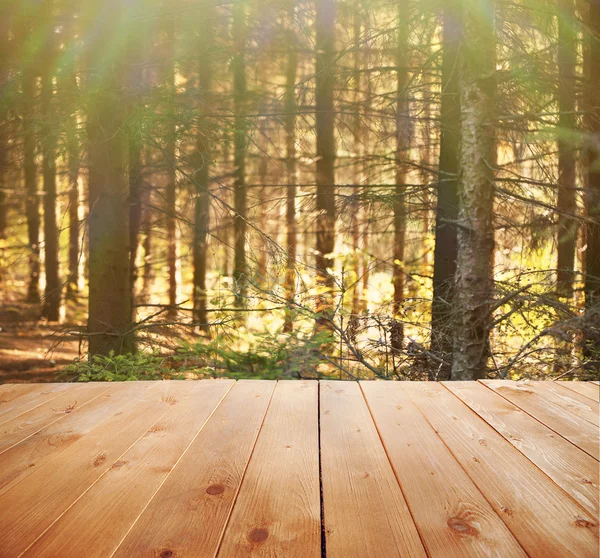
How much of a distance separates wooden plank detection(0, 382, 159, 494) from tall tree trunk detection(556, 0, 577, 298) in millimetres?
3791

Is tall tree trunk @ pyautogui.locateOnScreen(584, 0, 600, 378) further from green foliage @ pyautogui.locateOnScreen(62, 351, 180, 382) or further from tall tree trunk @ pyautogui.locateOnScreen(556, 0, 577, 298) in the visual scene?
green foliage @ pyautogui.locateOnScreen(62, 351, 180, 382)

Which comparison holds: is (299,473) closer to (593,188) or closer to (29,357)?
(593,188)

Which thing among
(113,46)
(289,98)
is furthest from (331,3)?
(113,46)

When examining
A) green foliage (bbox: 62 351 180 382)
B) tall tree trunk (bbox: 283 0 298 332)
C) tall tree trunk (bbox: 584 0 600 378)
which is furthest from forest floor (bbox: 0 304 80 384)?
tall tree trunk (bbox: 584 0 600 378)

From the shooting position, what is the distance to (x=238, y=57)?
577 cm

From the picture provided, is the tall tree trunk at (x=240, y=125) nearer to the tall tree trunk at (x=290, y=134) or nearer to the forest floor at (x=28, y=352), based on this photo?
the tall tree trunk at (x=290, y=134)

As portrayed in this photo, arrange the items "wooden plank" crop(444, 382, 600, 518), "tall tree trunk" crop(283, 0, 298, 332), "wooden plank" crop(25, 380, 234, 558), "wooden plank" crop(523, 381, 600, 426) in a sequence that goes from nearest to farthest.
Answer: "wooden plank" crop(25, 380, 234, 558), "wooden plank" crop(444, 382, 600, 518), "wooden plank" crop(523, 381, 600, 426), "tall tree trunk" crop(283, 0, 298, 332)

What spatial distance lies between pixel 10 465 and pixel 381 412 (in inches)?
63.9

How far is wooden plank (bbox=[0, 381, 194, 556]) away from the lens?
4.97 ft

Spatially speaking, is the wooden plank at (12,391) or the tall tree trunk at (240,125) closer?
the wooden plank at (12,391)

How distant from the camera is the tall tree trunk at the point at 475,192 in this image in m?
5.11

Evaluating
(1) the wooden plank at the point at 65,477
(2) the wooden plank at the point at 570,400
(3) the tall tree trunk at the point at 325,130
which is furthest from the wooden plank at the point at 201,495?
(3) the tall tree trunk at the point at 325,130

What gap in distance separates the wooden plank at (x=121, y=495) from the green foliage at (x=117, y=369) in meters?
2.67

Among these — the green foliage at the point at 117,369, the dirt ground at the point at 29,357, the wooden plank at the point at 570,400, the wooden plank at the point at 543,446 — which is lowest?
the dirt ground at the point at 29,357
